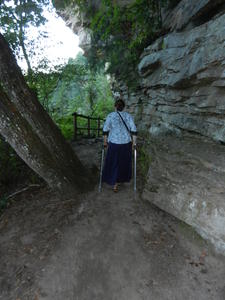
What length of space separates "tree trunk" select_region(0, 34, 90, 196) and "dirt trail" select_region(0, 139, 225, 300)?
0.61 meters

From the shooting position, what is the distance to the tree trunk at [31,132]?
8.54 ft

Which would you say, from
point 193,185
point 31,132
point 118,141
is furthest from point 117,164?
point 31,132

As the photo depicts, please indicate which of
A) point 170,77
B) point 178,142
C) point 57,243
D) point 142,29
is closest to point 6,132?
point 57,243

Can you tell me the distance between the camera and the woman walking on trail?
3506mm

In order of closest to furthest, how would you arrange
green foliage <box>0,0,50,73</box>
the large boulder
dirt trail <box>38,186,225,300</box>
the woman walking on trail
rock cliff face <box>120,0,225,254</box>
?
dirt trail <box>38,186,225,300</box> → the large boulder → rock cliff face <box>120,0,225,254</box> → the woman walking on trail → green foliage <box>0,0,50,73</box>

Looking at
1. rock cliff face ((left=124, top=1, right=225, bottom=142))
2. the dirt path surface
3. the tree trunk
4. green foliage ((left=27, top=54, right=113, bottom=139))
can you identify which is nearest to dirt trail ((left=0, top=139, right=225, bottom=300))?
the dirt path surface

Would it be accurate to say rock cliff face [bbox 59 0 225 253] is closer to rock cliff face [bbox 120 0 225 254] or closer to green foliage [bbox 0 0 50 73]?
rock cliff face [bbox 120 0 225 254]

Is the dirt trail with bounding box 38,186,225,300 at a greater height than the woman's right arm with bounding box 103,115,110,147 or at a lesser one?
lesser

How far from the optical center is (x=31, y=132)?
287cm

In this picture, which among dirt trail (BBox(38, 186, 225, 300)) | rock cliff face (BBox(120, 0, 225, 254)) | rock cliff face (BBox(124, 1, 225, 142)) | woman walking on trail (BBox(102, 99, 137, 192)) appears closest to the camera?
dirt trail (BBox(38, 186, 225, 300))

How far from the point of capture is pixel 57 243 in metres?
2.38

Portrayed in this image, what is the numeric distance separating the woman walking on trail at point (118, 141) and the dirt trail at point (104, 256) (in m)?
0.74

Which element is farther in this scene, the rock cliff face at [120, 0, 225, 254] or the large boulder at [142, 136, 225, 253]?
the rock cliff face at [120, 0, 225, 254]

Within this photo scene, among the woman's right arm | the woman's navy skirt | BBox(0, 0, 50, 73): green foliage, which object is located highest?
BBox(0, 0, 50, 73): green foliage
